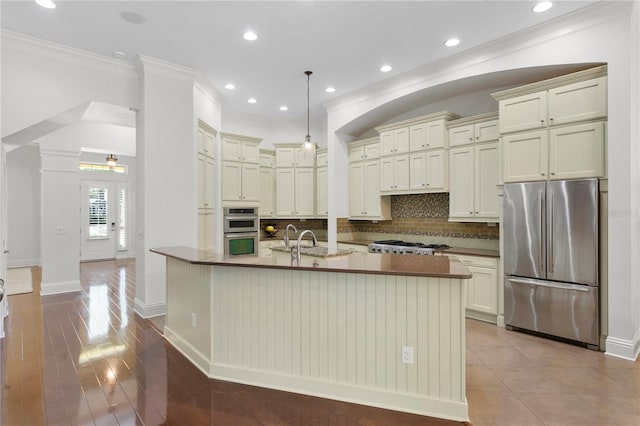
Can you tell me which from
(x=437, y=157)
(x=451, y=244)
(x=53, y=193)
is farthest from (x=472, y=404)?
(x=53, y=193)

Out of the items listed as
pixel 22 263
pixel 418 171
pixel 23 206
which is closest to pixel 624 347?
pixel 418 171

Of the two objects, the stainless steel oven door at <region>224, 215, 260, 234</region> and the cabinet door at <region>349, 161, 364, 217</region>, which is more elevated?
the cabinet door at <region>349, 161, 364, 217</region>

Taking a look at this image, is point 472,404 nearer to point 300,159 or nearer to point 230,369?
point 230,369

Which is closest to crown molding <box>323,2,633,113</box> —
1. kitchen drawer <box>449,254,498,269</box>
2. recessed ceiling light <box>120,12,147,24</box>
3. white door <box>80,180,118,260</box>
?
kitchen drawer <box>449,254,498,269</box>

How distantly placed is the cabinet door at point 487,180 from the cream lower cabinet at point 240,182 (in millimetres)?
3932

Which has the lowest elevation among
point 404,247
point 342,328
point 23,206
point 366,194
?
point 342,328

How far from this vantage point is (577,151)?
352 cm

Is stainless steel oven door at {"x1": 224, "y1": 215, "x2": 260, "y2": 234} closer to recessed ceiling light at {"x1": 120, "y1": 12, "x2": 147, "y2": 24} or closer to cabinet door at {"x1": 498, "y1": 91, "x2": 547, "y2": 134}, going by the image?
recessed ceiling light at {"x1": 120, "y1": 12, "x2": 147, "y2": 24}

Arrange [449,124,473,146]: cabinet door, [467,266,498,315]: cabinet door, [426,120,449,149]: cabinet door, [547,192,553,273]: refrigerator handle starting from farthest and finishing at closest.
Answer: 1. [426,120,449,149]: cabinet door
2. [449,124,473,146]: cabinet door
3. [467,266,498,315]: cabinet door
4. [547,192,553,273]: refrigerator handle

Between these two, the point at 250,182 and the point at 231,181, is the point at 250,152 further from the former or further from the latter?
the point at 231,181

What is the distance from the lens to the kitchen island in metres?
2.29

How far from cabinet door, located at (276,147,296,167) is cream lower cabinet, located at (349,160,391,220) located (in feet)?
4.46

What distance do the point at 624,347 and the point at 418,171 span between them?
3.09 m

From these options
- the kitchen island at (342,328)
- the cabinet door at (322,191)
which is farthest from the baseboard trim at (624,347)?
the cabinet door at (322,191)
